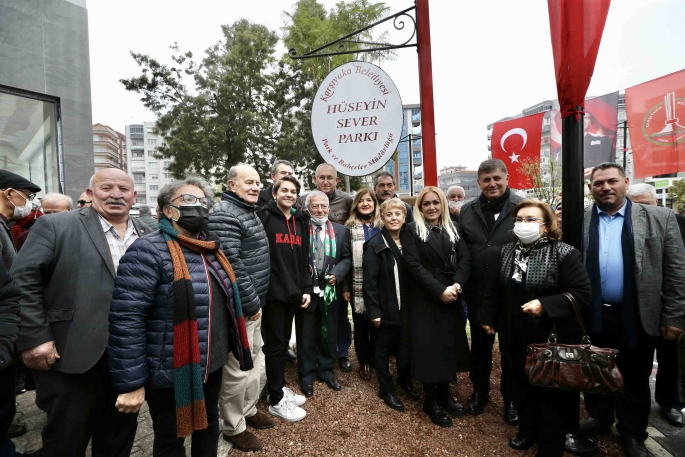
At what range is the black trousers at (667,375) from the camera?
11.0 ft

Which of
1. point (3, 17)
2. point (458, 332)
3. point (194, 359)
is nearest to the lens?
point (194, 359)

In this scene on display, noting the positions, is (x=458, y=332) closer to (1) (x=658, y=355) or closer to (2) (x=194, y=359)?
(1) (x=658, y=355)

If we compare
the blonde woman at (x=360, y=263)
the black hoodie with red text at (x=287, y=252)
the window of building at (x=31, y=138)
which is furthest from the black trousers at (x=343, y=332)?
the window of building at (x=31, y=138)

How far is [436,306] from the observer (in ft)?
10.8

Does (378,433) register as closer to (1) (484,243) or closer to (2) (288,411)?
(2) (288,411)

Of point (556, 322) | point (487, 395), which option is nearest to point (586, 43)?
point (556, 322)

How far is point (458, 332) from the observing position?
3.36 metres

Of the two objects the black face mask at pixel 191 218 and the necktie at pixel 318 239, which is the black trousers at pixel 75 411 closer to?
the black face mask at pixel 191 218

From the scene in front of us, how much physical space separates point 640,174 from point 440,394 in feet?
27.7

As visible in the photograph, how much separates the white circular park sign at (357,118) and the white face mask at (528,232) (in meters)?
1.41

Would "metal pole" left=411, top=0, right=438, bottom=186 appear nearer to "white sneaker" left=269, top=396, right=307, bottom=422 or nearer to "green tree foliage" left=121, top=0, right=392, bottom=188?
"white sneaker" left=269, top=396, right=307, bottom=422

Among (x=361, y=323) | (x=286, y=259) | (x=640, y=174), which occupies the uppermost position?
(x=640, y=174)

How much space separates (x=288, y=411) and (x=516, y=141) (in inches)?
427

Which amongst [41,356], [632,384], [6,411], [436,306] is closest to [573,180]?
[436,306]
